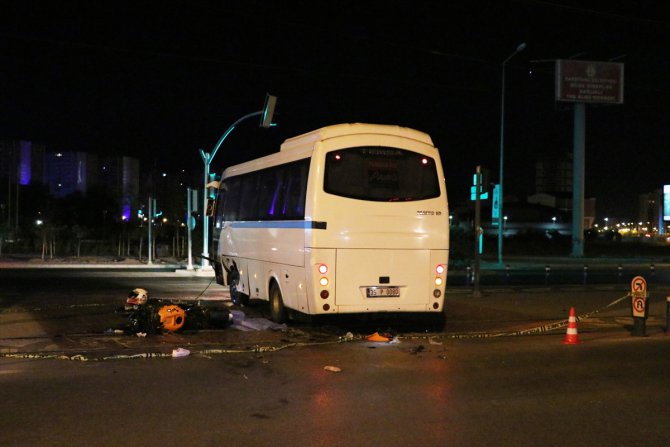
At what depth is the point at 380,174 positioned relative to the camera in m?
12.1

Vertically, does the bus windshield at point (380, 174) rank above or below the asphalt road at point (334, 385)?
above

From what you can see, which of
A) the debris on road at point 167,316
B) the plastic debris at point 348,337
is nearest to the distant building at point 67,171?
the debris on road at point 167,316

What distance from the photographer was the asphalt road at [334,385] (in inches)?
246

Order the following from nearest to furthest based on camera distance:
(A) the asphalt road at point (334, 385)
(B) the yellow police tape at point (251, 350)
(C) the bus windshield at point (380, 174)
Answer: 1. (A) the asphalt road at point (334, 385)
2. (B) the yellow police tape at point (251, 350)
3. (C) the bus windshield at point (380, 174)

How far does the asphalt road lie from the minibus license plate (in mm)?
823

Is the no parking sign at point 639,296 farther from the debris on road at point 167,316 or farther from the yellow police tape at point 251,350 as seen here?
the debris on road at point 167,316

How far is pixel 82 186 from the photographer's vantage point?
100 meters

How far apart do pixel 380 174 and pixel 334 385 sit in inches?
189

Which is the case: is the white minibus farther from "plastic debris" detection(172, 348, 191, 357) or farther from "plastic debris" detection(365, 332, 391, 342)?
"plastic debris" detection(172, 348, 191, 357)

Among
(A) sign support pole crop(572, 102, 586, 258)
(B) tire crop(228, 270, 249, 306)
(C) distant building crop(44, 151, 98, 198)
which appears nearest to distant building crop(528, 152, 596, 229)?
(A) sign support pole crop(572, 102, 586, 258)

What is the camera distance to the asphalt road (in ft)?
20.5

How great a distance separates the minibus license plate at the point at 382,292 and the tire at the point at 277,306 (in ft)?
6.79

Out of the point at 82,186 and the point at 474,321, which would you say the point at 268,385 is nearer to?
the point at 474,321

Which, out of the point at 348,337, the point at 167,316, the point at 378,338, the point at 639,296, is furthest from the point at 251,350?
the point at 639,296
